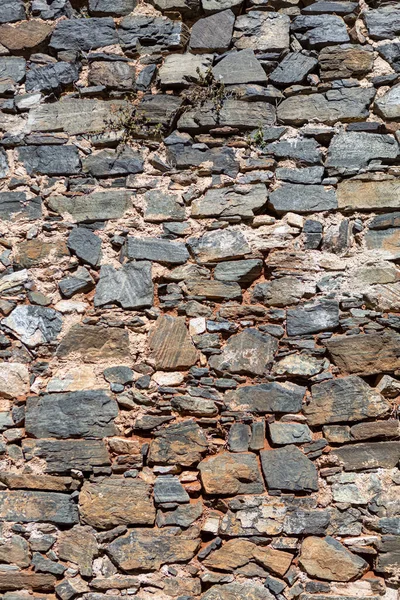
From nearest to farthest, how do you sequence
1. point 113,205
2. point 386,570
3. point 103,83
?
point 386,570
point 113,205
point 103,83

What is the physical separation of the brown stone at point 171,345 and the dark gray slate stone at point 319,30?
1.67 m

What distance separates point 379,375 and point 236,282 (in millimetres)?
779

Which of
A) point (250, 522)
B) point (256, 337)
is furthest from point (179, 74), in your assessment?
point (250, 522)

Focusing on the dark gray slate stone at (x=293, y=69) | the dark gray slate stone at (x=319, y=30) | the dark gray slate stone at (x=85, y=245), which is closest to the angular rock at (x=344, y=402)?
the dark gray slate stone at (x=85, y=245)

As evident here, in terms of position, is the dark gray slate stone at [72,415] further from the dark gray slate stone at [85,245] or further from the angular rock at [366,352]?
the angular rock at [366,352]

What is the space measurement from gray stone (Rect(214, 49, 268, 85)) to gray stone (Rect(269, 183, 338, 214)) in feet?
2.13

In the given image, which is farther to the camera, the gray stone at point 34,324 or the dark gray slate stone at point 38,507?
the gray stone at point 34,324

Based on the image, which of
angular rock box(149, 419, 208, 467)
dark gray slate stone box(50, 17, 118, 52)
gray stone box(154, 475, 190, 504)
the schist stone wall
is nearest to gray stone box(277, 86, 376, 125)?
the schist stone wall

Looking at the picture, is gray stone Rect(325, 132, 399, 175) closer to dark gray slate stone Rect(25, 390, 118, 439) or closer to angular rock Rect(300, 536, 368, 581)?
dark gray slate stone Rect(25, 390, 118, 439)

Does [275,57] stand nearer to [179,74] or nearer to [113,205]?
[179,74]

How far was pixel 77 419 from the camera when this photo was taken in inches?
126

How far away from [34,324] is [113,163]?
3.00ft

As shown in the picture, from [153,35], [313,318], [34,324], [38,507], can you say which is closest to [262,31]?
[153,35]

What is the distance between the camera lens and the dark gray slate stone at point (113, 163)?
3605 millimetres
